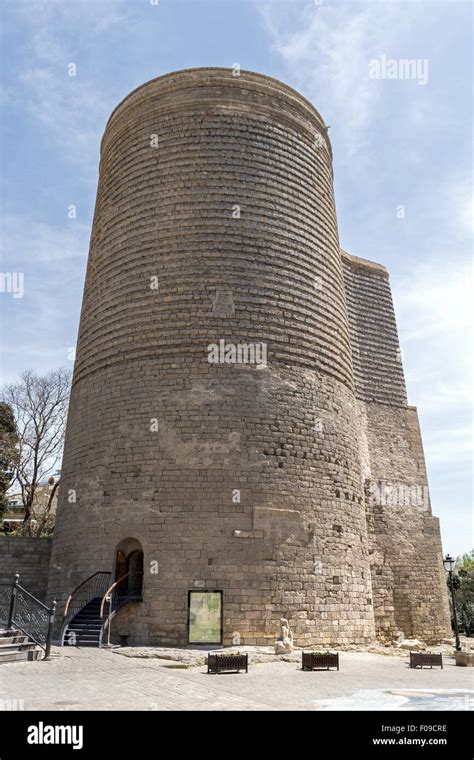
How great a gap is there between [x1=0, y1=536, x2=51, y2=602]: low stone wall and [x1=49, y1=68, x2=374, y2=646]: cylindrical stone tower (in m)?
2.36

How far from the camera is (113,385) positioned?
15195mm

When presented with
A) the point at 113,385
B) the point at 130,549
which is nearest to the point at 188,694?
the point at 130,549

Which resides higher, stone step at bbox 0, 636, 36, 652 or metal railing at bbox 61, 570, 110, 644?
metal railing at bbox 61, 570, 110, 644

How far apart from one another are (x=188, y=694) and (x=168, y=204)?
12.4 m

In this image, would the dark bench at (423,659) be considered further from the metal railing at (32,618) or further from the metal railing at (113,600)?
the metal railing at (32,618)

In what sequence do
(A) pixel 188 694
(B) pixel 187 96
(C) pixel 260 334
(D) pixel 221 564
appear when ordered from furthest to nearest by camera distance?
(B) pixel 187 96 → (C) pixel 260 334 → (D) pixel 221 564 → (A) pixel 188 694

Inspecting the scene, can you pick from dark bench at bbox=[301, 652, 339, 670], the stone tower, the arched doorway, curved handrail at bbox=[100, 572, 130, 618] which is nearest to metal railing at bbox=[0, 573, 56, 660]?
curved handrail at bbox=[100, 572, 130, 618]

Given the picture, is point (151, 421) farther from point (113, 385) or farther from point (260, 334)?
point (260, 334)

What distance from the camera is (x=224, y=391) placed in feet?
46.6

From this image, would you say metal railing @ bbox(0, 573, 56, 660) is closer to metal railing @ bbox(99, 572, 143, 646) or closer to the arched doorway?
metal railing @ bbox(99, 572, 143, 646)

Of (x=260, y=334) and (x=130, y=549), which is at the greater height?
(x=260, y=334)

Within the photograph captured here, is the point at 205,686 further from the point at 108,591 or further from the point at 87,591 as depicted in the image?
the point at 87,591

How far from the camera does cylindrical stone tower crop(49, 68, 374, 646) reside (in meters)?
13.1

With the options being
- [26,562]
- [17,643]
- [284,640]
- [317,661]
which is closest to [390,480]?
[284,640]
